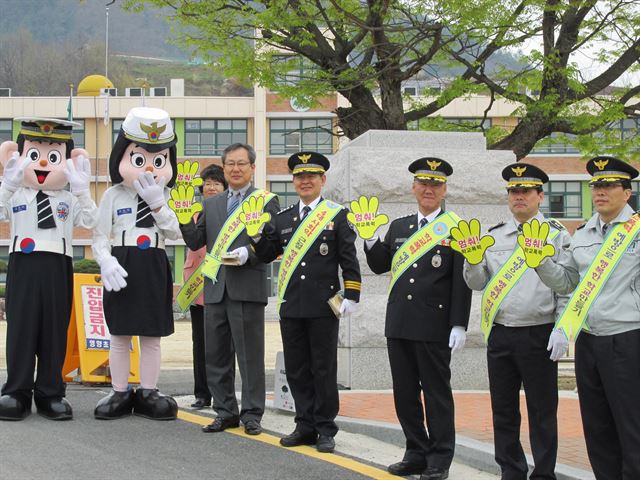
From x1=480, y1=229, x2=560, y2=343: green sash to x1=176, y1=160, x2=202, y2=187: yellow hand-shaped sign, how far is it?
262 cm

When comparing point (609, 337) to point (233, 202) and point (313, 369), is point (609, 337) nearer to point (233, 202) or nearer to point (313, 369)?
point (313, 369)

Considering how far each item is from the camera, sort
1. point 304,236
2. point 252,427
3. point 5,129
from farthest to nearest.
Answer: point 5,129
point 252,427
point 304,236

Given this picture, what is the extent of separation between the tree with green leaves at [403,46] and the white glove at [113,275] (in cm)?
455

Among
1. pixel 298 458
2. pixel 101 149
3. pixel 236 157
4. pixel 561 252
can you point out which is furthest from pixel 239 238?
pixel 101 149

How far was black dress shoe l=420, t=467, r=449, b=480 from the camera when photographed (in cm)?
540

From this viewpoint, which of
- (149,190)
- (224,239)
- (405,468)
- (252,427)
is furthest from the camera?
(149,190)

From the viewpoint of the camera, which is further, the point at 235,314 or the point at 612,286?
the point at 235,314

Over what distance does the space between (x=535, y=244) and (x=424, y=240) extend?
1053 mm

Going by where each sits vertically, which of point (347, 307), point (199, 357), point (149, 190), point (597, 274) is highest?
point (149, 190)

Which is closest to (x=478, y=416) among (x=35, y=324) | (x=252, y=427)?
(x=252, y=427)

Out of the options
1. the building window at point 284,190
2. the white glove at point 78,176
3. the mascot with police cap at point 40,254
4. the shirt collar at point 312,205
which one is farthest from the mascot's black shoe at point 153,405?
the building window at point 284,190

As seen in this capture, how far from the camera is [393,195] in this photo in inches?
345

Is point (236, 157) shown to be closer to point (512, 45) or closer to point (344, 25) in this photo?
point (344, 25)

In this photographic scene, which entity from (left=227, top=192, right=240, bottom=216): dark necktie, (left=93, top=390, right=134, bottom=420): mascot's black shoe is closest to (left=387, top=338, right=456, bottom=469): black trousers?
(left=227, top=192, right=240, bottom=216): dark necktie
